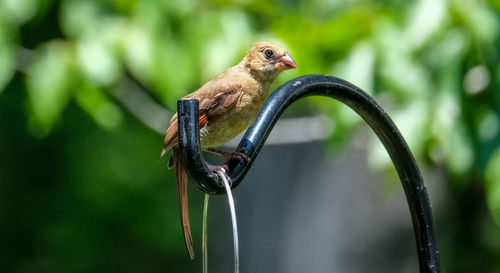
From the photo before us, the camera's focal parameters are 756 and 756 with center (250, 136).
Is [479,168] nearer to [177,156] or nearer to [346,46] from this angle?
[346,46]

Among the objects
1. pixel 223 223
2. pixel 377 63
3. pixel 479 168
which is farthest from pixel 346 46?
pixel 223 223

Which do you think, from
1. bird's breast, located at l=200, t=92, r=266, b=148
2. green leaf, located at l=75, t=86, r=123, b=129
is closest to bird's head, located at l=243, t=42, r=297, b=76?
bird's breast, located at l=200, t=92, r=266, b=148

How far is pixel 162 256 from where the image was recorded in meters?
6.13

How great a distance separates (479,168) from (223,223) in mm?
3095

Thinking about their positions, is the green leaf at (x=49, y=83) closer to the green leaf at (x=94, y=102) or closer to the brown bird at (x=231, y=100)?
the green leaf at (x=94, y=102)

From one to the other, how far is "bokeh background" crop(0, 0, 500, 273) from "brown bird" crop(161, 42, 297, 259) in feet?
1.38

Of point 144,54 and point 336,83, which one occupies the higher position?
point 144,54

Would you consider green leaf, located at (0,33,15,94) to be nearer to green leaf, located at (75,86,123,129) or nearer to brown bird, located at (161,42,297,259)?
green leaf, located at (75,86,123,129)

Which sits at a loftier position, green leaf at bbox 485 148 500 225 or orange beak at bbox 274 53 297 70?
orange beak at bbox 274 53 297 70

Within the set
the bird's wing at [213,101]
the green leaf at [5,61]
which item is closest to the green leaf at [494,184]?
the bird's wing at [213,101]

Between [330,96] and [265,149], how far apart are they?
2878 mm

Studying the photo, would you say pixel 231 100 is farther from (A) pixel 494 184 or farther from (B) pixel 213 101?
(A) pixel 494 184

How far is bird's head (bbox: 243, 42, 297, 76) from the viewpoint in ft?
7.91

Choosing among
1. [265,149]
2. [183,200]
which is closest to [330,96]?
[183,200]
